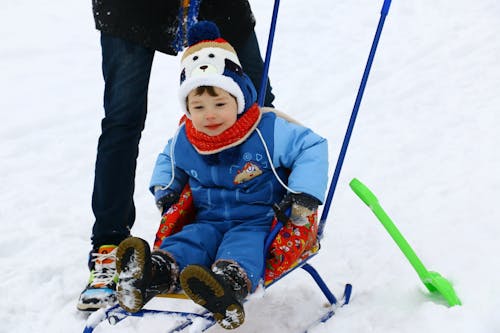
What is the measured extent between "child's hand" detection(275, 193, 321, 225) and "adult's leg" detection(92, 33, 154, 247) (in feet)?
2.33

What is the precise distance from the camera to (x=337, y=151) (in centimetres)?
397

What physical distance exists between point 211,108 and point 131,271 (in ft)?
2.02

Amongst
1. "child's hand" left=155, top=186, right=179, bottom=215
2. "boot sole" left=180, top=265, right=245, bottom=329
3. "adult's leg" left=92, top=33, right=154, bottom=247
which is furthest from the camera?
"adult's leg" left=92, top=33, right=154, bottom=247

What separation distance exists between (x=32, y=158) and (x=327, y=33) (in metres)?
3.28

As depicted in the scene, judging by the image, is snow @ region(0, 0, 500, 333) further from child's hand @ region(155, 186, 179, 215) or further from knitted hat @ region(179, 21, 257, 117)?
knitted hat @ region(179, 21, 257, 117)

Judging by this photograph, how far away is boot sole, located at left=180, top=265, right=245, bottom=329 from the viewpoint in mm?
1779

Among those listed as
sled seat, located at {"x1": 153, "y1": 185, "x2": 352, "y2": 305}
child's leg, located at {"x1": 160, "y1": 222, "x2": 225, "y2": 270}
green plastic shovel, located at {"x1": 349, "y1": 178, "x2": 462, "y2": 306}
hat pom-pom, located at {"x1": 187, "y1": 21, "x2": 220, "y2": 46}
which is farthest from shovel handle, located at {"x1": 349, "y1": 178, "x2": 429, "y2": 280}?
hat pom-pom, located at {"x1": 187, "y1": 21, "x2": 220, "y2": 46}

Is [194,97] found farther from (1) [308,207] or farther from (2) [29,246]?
(2) [29,246]

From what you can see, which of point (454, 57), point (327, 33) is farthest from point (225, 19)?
point (327, 33)

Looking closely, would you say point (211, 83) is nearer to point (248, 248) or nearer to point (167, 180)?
point (167, 180)

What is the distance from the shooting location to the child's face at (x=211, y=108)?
85.0 inches

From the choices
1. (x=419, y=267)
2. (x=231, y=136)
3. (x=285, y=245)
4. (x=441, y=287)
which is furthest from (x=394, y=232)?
(x=231, y=136)

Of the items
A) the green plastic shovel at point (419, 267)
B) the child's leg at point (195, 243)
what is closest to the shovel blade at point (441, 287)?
the green plastic shovel at point (419, 267)

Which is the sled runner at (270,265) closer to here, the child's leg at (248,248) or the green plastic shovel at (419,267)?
the child's leg at (248,248)
